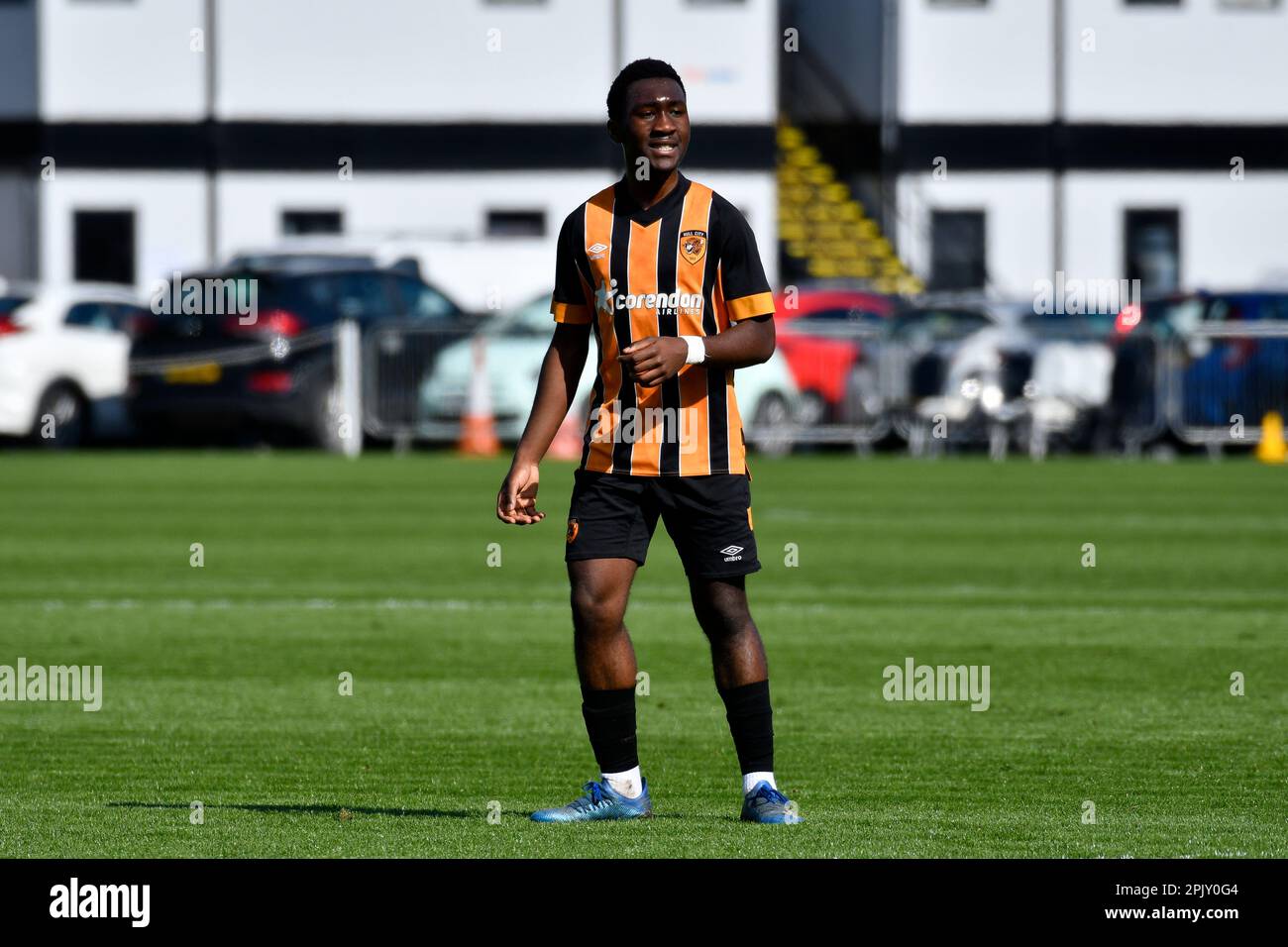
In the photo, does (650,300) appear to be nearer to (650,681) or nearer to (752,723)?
(752,723)

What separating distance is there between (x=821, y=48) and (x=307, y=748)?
36847mm

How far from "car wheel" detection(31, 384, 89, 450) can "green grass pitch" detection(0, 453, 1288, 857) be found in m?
6.97

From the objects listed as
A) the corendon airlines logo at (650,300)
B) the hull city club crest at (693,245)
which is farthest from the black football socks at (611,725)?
the hull city club crest at (693,245)

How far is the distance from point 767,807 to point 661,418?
110 centimetres

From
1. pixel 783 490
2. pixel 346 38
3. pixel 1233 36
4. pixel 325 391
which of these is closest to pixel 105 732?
pixel 783 490

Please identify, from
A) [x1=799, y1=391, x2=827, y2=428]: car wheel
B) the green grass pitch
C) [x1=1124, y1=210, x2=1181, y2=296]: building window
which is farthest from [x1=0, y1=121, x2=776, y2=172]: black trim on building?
the green grass pitch

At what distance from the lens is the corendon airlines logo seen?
725 centimetres

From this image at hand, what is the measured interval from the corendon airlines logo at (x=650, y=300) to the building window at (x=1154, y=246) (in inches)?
1461

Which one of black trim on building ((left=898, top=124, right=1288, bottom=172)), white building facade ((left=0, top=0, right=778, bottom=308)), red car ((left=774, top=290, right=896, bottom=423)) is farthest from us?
black trim on building ((left=898, top=124, right=1288, bottom=172))

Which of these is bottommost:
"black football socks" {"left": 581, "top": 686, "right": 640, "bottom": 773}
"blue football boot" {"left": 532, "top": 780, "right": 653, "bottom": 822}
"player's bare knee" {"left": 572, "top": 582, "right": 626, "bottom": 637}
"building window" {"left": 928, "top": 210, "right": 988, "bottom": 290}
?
"blue football boot" {"left": 532, "top": 780, "right": 653, "bottom": 822}

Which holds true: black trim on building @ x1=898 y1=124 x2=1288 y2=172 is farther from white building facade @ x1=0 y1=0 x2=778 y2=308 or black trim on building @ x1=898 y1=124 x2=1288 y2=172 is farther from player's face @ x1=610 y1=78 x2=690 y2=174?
player's face @ x1=610 y1=78 x2=690 y2=174

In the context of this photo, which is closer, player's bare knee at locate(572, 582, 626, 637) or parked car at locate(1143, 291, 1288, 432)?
player's bare knee at locate(572, 582, 626, 637)

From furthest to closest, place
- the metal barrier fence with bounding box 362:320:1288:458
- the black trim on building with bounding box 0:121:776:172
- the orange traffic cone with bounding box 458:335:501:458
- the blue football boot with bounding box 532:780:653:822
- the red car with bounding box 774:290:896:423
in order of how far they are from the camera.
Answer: the black trim on building with bounding box 0:121:776:172, the red car with bounding box 774:290:896:423, the metal barrier fence with bounding box 362:320:1288:458, the orange traffic cone with bounding box 458:335:501:458, the blue football boot with bounding box 532:780:653:822

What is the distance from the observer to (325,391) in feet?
89.7
